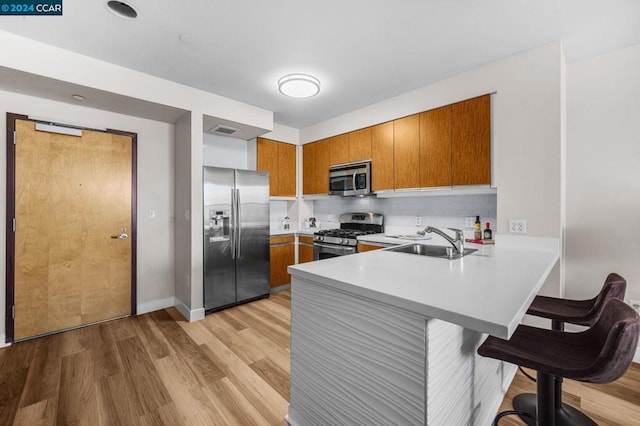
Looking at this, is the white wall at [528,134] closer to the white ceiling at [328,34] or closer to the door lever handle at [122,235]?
the white ceiling at [328,34]

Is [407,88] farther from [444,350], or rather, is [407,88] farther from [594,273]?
[444,350]

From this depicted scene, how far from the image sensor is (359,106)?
3.68 meters

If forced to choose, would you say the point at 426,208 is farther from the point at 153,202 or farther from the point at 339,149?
the point at 153,202

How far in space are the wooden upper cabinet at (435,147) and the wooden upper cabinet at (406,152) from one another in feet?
0.20

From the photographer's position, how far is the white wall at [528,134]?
224 cm

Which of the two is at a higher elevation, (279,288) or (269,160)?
(269,160)

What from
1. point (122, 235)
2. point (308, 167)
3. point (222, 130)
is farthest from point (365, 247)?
point (122, 235)

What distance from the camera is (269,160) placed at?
13.8 feet

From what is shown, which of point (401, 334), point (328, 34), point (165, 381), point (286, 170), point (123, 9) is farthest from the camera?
point (286, 170)

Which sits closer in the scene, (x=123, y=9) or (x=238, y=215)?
(x=123, y=9)

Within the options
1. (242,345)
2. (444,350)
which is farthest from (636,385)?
(242,345)

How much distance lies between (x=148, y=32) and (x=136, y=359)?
2612 millimetres

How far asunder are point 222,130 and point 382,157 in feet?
7.04

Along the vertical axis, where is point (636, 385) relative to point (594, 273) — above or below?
below
